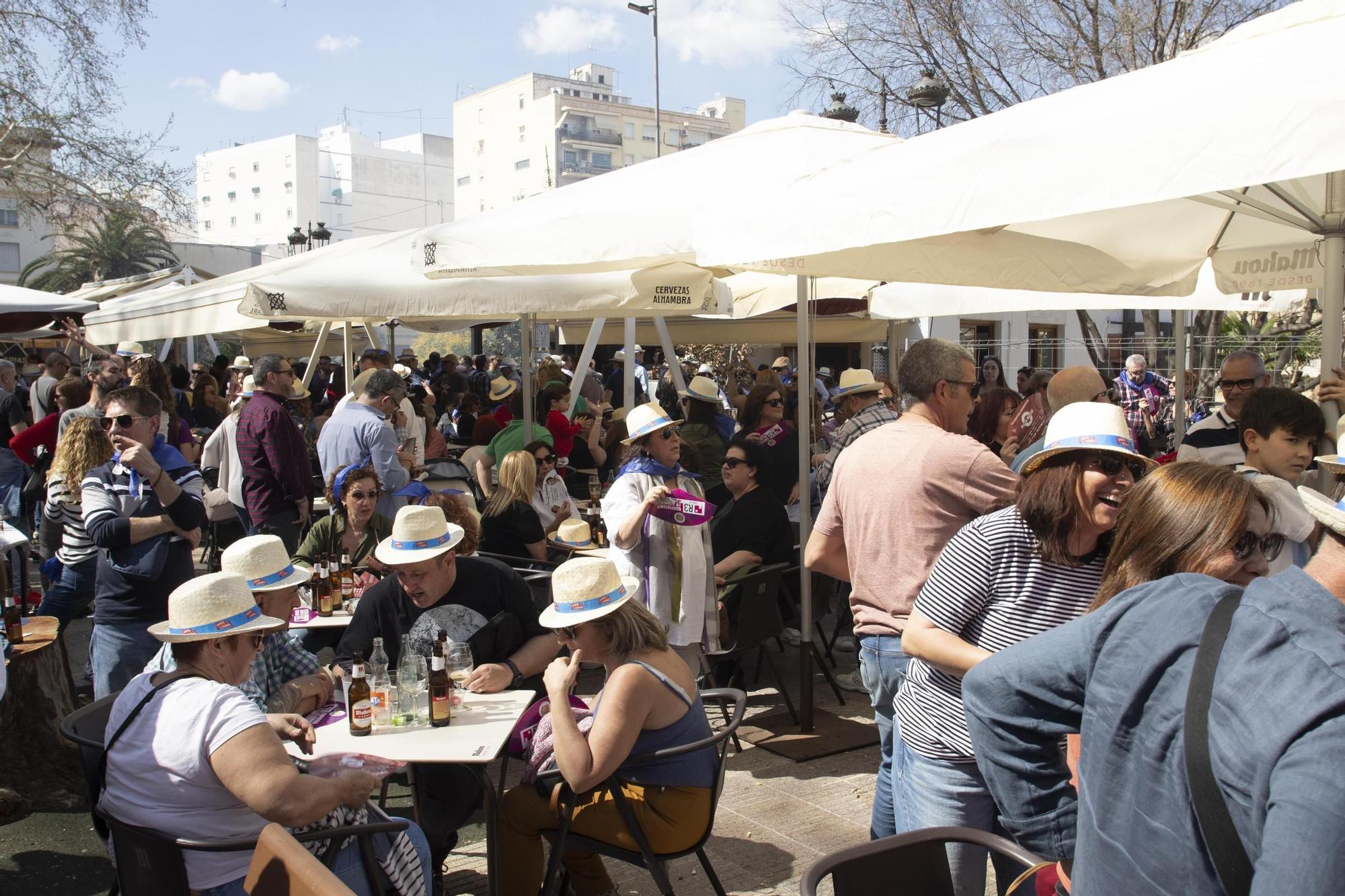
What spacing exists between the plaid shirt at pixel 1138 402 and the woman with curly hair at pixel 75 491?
10379 mm

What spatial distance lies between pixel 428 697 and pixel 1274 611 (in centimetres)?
284

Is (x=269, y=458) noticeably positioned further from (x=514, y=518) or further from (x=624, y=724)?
(x=624, y=724)

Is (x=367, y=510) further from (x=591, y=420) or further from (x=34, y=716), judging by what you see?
(x=591, y=420)

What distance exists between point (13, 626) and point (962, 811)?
431cm

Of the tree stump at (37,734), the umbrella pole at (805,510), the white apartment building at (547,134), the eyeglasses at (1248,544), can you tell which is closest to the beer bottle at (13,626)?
the tree stump at (37,734)

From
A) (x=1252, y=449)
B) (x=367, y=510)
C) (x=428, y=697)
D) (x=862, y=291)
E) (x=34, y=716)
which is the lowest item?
(x=34, y=716)

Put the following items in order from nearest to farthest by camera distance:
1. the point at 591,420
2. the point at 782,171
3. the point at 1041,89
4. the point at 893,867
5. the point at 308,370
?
1. the point at 893,867
2. the point at 782,171
3. the point at 591,420
4. the point at 308,370
5. the point at 1041,89

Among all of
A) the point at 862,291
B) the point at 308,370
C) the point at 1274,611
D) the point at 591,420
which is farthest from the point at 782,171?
the point at 308,370

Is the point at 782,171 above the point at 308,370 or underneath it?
above

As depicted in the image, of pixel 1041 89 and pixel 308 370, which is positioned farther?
pixel 1041 89

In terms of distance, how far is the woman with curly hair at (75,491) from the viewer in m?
5.17

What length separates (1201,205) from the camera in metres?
5.38

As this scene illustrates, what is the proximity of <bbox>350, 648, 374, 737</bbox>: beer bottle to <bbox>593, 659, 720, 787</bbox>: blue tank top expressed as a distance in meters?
0.78

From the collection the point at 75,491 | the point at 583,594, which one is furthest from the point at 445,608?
the point at 75,491
